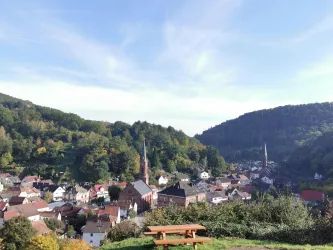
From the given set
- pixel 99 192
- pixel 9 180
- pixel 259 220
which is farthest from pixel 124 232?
pixel 9 180

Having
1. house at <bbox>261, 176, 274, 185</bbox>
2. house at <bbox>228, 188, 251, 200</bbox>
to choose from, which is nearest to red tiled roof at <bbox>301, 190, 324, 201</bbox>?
house at <bbox>228, 188, 251, 200</bbox>

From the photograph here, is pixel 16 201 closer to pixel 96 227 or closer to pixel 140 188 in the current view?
pixel 140 188

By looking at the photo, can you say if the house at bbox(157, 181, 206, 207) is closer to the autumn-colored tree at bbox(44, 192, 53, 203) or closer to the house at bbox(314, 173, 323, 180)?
the autumn-colored tree at bbox(44, 192, 53, 203)

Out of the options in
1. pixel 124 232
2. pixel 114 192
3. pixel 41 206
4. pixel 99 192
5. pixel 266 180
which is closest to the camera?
pixel 124 232

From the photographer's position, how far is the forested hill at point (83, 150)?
65.6 meters

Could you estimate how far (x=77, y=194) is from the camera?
49.4m

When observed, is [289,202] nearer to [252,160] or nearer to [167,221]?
[167,221]

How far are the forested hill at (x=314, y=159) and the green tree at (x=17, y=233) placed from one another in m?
65.0

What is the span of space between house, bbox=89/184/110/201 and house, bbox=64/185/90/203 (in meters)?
1.04

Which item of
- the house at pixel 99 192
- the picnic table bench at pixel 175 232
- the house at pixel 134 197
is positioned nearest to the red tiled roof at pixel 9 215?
the house at pixel 134 197

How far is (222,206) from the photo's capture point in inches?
408

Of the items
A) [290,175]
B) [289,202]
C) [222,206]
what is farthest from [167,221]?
[290,175]

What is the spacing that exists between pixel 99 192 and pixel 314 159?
53.7m

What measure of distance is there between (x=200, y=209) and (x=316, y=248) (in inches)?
149
